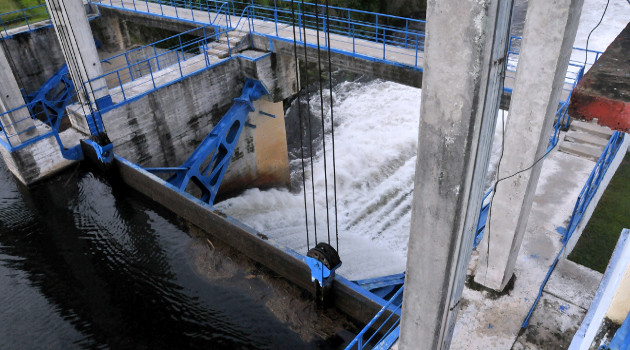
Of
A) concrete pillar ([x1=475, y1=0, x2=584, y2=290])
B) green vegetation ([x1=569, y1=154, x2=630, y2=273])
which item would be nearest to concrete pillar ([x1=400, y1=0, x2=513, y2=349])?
concrete pillar ([x1=475, y1=0, x2=584, y2=290])

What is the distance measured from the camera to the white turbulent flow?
14664 mm

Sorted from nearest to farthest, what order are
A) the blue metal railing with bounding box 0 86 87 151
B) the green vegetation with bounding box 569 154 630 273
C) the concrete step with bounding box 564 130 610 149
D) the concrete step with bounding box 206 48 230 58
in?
the concrete step with bounding box 564 130 610 149 < the green vegetation with bounding box 569 154 630 273 < the blue metal railing with bounding box 0 86 87 151 < the concrete step with bounding box 206 48 230 58

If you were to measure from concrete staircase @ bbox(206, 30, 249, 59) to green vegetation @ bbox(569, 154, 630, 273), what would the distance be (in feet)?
37.6

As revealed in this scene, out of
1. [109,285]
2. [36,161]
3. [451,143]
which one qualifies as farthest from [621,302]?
[36,161]

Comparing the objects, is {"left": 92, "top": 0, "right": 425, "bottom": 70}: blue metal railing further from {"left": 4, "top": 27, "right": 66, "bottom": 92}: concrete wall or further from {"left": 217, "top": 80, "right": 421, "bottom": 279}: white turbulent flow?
{"left": 217, "top": 80, "right": 421, "bottom": 279}: white turbulent flow

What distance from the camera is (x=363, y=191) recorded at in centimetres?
1781

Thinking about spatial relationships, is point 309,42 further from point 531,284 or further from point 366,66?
point 531,284

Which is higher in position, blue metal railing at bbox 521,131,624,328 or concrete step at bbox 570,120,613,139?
concrete step at bbox 570,120,613,139

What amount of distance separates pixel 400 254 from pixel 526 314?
25.0ft

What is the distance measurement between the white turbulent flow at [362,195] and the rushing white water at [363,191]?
0.10 feet

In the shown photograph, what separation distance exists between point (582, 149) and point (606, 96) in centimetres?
768

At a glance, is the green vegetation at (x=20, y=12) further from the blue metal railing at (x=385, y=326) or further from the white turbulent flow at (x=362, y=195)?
the blue metal railing at (x=385, y=326)

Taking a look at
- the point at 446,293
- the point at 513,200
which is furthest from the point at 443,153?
the point at 513,200

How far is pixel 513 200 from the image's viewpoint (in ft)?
20.3
